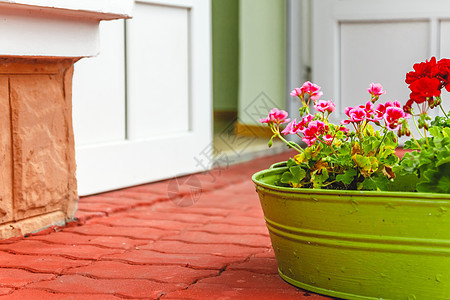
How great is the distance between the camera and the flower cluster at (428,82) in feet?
5.56

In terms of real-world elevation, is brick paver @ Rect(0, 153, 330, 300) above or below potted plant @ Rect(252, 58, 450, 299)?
below

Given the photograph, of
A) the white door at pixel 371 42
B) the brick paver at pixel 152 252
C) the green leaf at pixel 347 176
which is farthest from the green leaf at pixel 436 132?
the white door at pixel 371 42

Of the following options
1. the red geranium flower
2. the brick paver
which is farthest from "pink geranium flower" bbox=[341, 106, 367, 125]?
the brick paver

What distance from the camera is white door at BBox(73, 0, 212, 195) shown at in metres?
3.14

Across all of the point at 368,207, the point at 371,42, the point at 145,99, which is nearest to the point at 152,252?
the point at 368,207

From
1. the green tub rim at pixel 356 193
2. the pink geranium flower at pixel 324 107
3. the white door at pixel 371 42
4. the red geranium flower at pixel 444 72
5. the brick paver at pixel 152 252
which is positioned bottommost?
the brick paver at pixel 152 252

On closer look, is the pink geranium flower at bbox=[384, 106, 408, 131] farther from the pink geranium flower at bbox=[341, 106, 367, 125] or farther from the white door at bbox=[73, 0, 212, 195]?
the white door at bbox=[73, 0, 212, 195]

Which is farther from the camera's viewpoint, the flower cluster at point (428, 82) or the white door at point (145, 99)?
the white door at point (145, 99)

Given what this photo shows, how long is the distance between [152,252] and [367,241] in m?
0.86

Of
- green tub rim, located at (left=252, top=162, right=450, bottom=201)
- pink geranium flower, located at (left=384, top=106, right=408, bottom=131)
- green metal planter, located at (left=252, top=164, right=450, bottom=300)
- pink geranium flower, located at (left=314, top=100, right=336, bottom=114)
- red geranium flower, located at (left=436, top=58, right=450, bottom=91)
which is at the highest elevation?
red geranium flower, located at (left=436, top=58, right=450, bottom=91)

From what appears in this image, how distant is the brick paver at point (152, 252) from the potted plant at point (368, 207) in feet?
0.44

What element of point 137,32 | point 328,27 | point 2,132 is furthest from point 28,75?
point 328,27

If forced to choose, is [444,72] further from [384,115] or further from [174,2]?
[174,2]

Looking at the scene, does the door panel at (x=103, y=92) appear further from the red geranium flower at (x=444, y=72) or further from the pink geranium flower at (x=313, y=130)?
the red geranium flower at (x=444, y=72)
